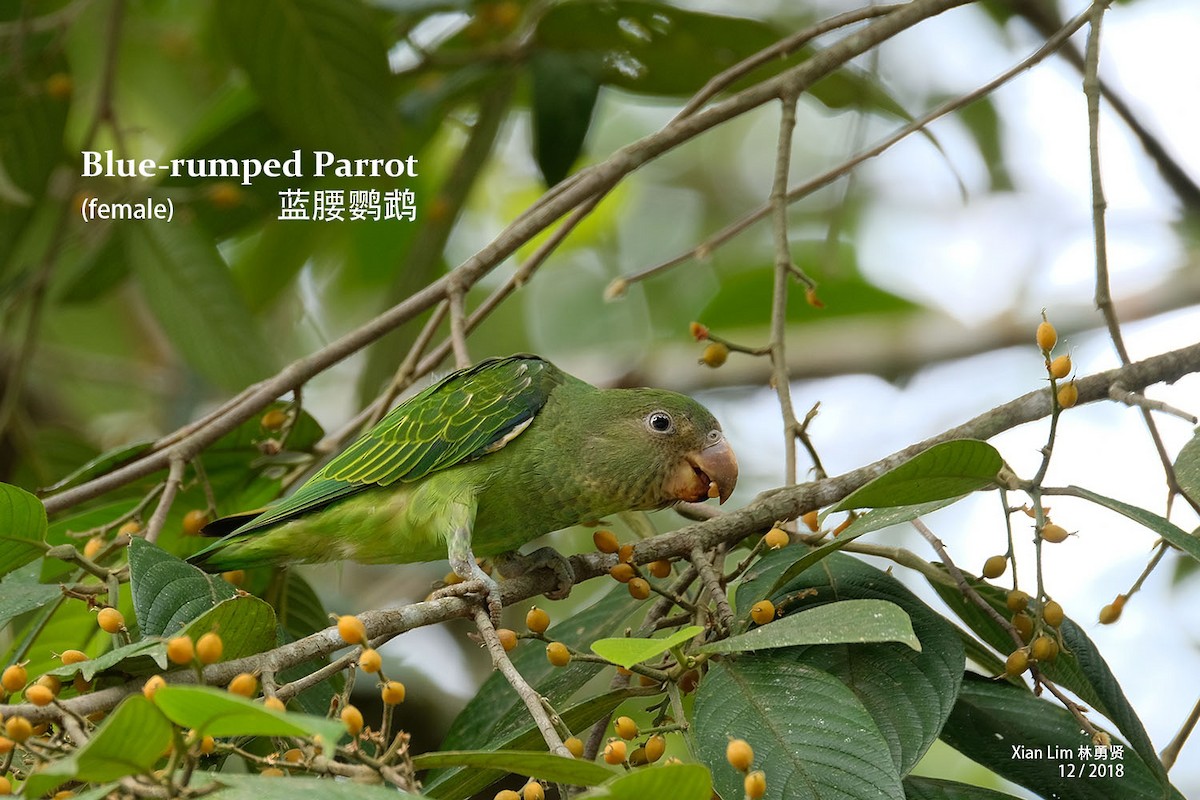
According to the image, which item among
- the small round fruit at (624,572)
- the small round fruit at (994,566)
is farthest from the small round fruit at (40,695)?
the small round fruit at (994,566)

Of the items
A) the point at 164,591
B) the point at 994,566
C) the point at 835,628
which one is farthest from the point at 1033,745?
the point at 164,591

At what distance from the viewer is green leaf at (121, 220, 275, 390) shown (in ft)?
11.6

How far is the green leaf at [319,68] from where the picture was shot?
3.78m

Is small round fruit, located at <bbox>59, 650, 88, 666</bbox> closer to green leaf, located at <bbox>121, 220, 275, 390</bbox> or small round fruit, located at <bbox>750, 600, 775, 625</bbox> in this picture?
small round fruit, located at <bbox>750, 600, 775, 625</bbox>

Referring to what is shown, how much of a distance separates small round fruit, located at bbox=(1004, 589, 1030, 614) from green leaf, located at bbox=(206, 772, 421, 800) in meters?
1.22

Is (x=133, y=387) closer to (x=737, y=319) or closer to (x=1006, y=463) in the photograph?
(x=737, y=319)

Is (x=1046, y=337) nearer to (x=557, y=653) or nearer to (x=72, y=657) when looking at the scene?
(x=557, y=653)

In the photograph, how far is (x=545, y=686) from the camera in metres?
2.36

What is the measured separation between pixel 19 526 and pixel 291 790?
118cm

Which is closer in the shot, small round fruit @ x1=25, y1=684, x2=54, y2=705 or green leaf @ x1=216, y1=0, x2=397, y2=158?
small round fruit @ x1=25, y1=684, x2=54, y2=705

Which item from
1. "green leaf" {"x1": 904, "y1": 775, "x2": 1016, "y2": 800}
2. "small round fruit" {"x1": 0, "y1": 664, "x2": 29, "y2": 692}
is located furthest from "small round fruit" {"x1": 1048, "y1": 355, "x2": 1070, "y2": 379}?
"small round fruit" {"x1": 0, "y1": 664, "x2": 29, "y2": 692}

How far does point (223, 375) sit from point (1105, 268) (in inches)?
99.5

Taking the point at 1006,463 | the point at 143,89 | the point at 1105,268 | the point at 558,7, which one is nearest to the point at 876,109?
the point at 558,7

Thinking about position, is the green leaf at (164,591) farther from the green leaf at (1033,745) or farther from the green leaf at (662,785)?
the green leaf at (1033,745)
